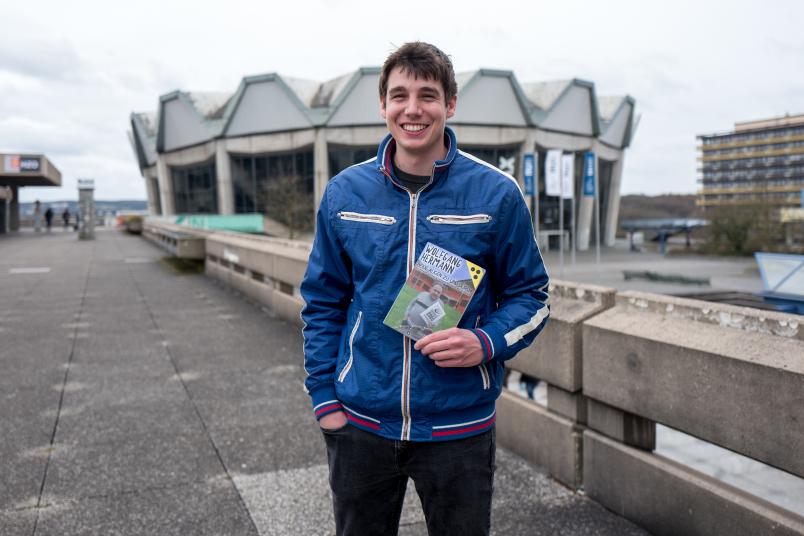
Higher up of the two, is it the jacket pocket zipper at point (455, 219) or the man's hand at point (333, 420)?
the jacket pocket zipper at point (455, 219)

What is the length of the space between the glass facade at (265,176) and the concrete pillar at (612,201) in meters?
29.2

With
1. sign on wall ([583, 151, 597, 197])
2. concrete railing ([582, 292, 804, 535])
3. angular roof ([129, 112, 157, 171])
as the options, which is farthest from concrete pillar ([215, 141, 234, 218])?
concrete railing ([582, 292, 804, 535])

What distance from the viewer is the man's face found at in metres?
1.97

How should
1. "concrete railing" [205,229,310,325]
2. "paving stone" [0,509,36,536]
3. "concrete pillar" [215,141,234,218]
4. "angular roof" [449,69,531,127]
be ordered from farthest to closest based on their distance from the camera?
"concrete pillar" [215,141,234,218], "angular roof" [449,69,531,127], "concrete railing" [205,229,310,325], "paving stone" [0,509,36,536]

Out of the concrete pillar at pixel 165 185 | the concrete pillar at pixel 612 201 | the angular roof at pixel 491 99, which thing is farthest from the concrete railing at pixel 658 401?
the concrete pillar at pixel 165 185

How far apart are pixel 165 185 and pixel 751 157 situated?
133508 millimetres

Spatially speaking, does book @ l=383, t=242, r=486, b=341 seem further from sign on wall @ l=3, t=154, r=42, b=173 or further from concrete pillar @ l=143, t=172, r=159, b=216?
concrete pillar @ l=143, t=172, r=159, b=216

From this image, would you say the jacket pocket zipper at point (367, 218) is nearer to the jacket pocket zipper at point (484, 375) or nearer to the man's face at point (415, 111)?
the man's face at point (415, 111)

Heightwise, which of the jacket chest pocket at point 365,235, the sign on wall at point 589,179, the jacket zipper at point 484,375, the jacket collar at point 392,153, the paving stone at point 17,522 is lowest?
the paving stone at point 17,522

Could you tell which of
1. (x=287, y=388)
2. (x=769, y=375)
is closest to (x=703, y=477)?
(x=769, y=375)

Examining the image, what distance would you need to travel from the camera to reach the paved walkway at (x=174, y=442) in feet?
10.8

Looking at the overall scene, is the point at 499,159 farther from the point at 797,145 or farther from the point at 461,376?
the point at 797,145

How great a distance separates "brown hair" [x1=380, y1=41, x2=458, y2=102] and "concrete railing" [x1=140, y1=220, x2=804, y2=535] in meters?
1.70

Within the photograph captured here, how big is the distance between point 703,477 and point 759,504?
0.29 m
